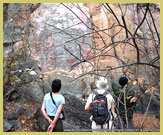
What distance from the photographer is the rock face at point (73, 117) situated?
5.61 m

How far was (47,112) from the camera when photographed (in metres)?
3.31

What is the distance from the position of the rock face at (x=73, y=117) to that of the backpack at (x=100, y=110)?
2.27 metres

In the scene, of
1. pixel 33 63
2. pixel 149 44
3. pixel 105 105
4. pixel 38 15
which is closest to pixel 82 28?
pixel 38 15

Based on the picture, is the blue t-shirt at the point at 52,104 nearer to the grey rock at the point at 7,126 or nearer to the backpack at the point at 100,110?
the backpack at the point at 100,110

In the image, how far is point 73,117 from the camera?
587 cm

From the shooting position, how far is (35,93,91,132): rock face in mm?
5613

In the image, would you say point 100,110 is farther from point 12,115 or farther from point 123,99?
point 12,115

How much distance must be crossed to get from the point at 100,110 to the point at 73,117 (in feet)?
9.20

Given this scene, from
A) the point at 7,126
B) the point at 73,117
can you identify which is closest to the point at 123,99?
the point at 73,117

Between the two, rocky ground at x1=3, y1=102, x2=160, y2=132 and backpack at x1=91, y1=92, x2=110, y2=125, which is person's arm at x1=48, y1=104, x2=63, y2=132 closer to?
backpack at x1=91, y1=92, x2=110, y2=125

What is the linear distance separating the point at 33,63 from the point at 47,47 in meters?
0.76

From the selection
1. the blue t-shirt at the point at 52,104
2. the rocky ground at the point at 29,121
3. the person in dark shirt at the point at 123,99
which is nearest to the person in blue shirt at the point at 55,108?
the blue t-shirt at the point at 52,104

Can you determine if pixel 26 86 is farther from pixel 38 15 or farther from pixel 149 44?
pixel 149 44

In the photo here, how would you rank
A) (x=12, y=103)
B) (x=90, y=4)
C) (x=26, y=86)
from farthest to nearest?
(x=90, y=4) → (x=26, y=86) → (x=12, y=103)
